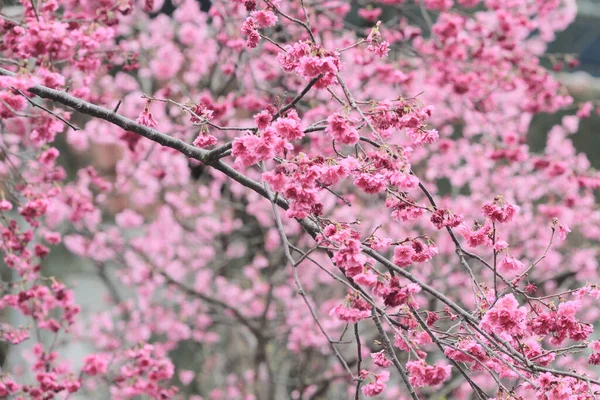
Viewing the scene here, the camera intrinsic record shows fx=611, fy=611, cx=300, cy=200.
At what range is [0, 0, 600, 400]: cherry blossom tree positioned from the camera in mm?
2912

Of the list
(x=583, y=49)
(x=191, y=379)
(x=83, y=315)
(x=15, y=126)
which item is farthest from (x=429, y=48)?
(x=583, y=49)

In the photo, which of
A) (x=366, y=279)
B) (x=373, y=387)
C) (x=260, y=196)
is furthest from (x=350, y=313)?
(x=260, y=196)

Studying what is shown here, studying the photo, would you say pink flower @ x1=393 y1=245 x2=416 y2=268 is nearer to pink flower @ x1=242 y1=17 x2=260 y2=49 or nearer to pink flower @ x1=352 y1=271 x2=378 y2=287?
pink flower @ x1=352 y1=271 x2=378 y2=287

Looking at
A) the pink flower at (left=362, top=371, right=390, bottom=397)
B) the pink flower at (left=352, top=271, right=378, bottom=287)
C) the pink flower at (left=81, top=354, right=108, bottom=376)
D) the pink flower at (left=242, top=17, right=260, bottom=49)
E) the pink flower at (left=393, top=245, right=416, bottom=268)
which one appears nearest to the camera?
the pink flower at (left=352, top=271, right=378, bottom=287)

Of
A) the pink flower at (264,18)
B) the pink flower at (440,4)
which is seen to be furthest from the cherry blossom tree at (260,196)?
the pink flower at (440,4)

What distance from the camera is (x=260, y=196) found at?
8.77m

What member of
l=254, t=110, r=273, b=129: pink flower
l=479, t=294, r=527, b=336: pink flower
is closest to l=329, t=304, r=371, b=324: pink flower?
l=479, t=294, r=527, b=336: pink flower

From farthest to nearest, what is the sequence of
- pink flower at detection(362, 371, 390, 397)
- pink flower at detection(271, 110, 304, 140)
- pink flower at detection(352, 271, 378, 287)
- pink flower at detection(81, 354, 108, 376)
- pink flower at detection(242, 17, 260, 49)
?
1. pink flower at detection(81, 354, 108, 376)
2. pink flower at detection(242, 17, 260, 49)
3. pink flower at detection(362, 371, 390, 397)
4. pink flower at detection(271, 110, 304, 140)
5. pink flower at detection(352, 271, 378, 287)

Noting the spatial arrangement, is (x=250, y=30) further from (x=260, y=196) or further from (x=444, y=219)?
(x=260, y=196)

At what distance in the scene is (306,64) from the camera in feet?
8.62

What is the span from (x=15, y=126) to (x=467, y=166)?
251 inches

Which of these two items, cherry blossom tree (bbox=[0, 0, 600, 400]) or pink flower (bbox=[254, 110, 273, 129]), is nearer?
pink flower (bbox=[254, 110, 273, 129])

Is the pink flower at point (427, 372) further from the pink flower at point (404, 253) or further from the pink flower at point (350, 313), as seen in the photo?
the pink flower at point (404, 253)

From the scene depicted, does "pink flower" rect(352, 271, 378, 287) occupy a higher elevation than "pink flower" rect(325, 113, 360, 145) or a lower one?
lower
